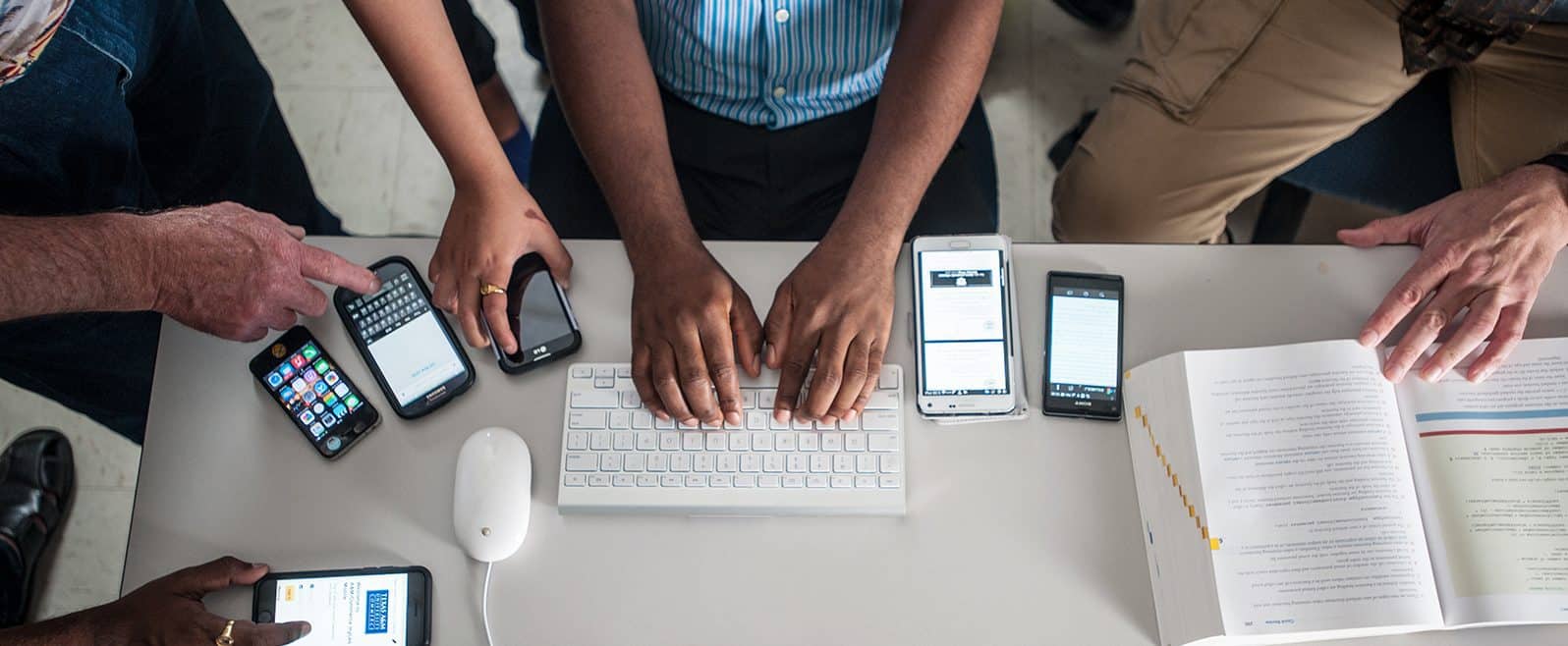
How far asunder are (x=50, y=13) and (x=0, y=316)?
0.87 ft

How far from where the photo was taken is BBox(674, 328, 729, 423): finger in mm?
963

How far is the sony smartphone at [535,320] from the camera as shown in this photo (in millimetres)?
1003

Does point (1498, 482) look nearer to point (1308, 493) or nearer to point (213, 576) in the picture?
point (1308, 493)

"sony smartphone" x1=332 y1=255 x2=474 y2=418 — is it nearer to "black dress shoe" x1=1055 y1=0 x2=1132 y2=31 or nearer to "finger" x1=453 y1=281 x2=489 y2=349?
"finger" x1=453 y1=281 x2=489 y2=349

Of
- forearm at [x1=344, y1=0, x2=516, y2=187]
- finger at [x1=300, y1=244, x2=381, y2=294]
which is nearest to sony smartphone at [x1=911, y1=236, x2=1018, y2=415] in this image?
forearm at [x1=344, y1=0, x2=516, y2=187]

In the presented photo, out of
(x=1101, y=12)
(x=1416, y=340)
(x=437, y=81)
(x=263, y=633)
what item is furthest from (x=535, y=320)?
(x=1101, y=12)

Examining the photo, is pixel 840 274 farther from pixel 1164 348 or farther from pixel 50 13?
pixel 50 13

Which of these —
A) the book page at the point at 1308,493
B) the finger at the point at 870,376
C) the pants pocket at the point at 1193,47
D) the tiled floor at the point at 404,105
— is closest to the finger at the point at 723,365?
the finger at the point at 870,376

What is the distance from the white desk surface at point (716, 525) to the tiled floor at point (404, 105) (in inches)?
35.3

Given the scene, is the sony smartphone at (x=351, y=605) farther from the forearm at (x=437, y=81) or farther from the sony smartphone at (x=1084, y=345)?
the sony smartphone at (x=1084, y=345)

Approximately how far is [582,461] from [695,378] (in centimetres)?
14

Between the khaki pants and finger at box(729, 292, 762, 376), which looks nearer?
finger at box(729, 292, 762, 376)

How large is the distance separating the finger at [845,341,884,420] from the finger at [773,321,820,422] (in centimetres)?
6

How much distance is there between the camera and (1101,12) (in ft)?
6.52
